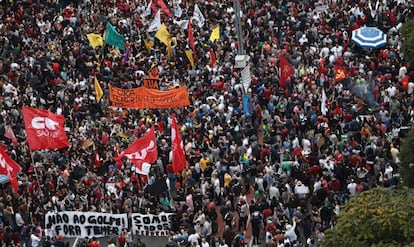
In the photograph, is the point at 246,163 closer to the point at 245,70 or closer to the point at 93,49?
the point at 245,70

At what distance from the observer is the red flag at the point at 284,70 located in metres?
36.5

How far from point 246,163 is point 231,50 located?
9.49 meters

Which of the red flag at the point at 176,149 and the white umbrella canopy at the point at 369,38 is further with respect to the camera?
the white umbrella canopy at the point at 369,38

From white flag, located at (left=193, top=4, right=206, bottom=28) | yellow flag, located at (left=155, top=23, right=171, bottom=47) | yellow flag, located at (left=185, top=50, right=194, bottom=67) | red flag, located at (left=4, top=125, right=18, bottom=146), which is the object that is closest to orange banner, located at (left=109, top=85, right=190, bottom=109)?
red flag, located at (left=4, top=125, right=18, bottom=146)

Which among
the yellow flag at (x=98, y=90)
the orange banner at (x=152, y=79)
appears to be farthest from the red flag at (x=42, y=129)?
the orange banner at (x=152, y=79)

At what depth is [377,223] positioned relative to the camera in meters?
20.6

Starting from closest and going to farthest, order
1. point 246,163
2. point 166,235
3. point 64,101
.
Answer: point 166,235 → point 246,163 → point 64,101

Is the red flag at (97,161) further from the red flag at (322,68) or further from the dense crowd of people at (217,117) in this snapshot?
the red flag at (322,68)

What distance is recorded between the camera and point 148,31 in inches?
1708

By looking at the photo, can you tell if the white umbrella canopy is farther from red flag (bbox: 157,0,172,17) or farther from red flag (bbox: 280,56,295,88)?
red flag (bbox: 157,0,172,17)

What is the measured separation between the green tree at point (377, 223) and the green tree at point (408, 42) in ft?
42.5

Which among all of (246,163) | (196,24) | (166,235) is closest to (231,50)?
(196,24)

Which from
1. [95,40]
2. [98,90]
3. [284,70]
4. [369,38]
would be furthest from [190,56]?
[369,38]

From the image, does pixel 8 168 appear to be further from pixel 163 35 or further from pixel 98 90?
pixel 163 35
